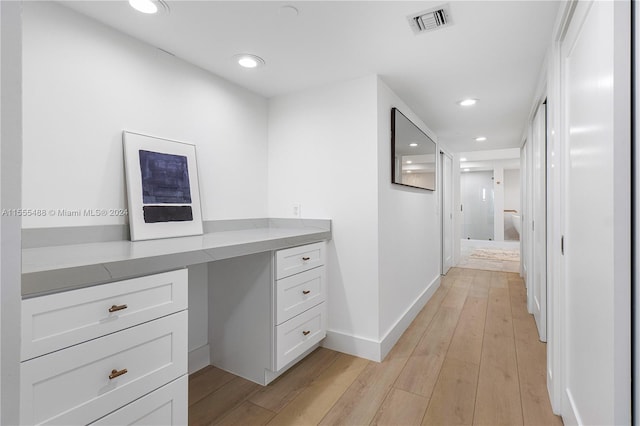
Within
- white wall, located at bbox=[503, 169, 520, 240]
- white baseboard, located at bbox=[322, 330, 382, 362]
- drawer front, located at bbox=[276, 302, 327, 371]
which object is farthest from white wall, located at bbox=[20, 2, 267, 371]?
white wall, located at bbox=[503, 169, 520, 240]

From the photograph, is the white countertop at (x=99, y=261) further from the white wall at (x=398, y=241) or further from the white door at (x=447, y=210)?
the white door at (x=447, y=210)

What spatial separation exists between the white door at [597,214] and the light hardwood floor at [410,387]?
0.38 m

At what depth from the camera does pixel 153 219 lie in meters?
1.81

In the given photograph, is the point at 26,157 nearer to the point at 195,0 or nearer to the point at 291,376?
the point at 195,0

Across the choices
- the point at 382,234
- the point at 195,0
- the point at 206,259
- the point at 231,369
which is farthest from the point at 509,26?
the point at 231,369

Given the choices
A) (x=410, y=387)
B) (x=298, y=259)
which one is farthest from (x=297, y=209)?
(x=410, y=387)

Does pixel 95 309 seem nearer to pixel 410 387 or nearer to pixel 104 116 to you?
pixel 104 116

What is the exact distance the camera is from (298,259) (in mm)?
2100

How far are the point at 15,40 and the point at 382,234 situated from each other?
216 cm

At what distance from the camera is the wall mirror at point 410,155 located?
8.44 ft

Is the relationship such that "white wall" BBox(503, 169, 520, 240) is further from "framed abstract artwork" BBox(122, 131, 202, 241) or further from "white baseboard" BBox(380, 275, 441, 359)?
"framed abstract artwork" BBox(122, 131, 202, 241)

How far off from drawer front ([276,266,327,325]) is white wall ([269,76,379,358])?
0.19m

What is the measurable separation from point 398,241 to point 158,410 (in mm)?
2122

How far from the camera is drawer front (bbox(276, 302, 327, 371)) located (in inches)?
76.3
